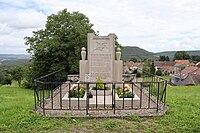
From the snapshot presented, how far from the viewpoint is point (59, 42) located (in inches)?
860

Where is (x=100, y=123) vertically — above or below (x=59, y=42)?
below

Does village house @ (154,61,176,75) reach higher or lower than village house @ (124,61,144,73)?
lower

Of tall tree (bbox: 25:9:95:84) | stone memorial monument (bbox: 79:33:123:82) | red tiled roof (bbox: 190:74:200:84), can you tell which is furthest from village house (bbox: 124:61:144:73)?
stone memorial monument (bbox: 79:33:123:82)

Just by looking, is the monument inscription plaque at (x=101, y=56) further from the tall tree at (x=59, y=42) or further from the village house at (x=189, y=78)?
the village house at (x=189, y=78)

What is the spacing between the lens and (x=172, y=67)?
3036 inches

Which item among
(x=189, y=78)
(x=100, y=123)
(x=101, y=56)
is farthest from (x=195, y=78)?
(x=100, y=123)

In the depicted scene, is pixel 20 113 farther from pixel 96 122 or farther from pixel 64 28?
pixel 64 28

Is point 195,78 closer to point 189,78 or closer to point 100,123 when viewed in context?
point 189,78

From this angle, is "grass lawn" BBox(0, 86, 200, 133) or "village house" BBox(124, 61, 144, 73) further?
"village house" BBox(124, 61, 144, 73)

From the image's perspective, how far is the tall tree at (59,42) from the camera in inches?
832

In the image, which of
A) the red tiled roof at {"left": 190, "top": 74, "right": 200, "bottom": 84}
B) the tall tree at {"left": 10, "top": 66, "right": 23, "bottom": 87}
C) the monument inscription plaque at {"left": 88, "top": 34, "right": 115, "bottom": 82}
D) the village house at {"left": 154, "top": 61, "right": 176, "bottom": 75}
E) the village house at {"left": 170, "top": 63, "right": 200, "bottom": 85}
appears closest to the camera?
the monument inscription plaque at {"left": 88, "top": 34, "right": 115, "bottom": 82}

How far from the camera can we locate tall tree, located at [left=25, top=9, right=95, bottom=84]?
69.3 ft

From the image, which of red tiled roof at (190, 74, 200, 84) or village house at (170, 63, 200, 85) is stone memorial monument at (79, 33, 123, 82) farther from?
red tiled roof at (190, 74, 200, 84)

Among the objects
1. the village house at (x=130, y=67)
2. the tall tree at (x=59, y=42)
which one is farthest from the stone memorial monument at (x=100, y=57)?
the village house at (x=130, y=67)
